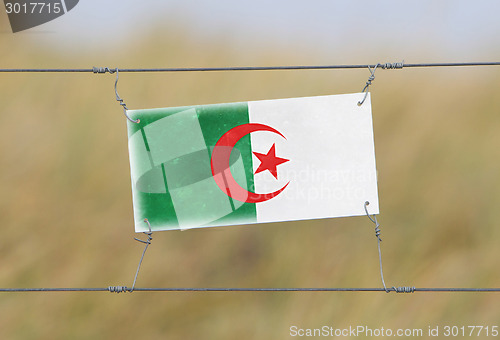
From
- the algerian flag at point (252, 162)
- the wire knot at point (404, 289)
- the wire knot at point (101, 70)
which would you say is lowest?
the wire knot at point (404, 289)

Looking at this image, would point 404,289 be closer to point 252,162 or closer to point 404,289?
point 404,289

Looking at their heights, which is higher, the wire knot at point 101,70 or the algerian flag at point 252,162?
the wire knot at point 101,70

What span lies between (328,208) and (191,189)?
0.45 meters

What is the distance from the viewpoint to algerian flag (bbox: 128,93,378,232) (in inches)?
67.9

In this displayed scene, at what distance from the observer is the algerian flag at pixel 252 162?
1725 mm

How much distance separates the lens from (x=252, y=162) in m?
1.75

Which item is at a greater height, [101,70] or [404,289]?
[101,70]

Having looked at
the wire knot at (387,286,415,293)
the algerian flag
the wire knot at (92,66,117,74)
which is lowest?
the wire knot at (387,286,415,293)

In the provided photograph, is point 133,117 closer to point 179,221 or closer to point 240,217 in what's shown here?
point 179,221

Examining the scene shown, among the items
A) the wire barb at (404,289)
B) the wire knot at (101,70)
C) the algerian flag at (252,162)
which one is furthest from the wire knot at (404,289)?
the wire knot at (101,70)

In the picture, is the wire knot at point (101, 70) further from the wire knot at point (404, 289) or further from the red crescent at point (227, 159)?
the wire knot at point (404, 289)

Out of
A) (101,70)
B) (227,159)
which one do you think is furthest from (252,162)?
(101,70)

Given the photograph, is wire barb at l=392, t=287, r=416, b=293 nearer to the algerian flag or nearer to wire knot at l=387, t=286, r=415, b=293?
wire knot at l=387, t=286, r=415, b=293

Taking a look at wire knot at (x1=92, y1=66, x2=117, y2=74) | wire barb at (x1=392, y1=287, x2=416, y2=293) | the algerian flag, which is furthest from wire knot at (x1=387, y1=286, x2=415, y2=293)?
wire knot at (x1=92, y1=66, x2=117, y2=74)
